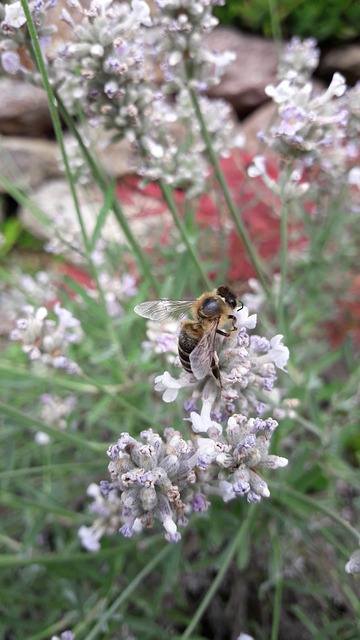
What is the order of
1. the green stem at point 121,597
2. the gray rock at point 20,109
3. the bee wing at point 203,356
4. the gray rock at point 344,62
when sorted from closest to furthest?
the bee wing at point 203,356 → the green stem at point 121,597 → the gray rock at point 344,62 → the gray rock at point 20,109

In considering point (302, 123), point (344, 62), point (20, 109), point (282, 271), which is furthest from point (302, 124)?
point (20, 109)

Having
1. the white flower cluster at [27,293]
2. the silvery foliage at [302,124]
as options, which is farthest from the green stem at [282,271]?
the white flower cluster at [27,293]

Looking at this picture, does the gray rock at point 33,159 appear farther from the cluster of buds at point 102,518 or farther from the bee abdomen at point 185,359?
the bee abdomen at point 185,359

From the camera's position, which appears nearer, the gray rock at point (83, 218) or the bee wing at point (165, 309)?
the bee wing at point (165, 309)

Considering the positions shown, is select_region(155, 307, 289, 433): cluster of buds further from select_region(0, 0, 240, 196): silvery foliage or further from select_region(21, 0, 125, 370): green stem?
select_region(0, 0, 240, 196): silvery foliage

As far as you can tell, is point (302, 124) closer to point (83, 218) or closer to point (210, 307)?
point (210, 307)

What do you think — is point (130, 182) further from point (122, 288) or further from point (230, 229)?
point (122, 288)

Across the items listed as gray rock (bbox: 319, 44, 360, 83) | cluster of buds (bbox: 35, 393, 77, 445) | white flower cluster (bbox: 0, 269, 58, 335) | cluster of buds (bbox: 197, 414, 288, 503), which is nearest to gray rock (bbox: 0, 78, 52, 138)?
gray rock (bbox: 319, 44, 360, 83)
